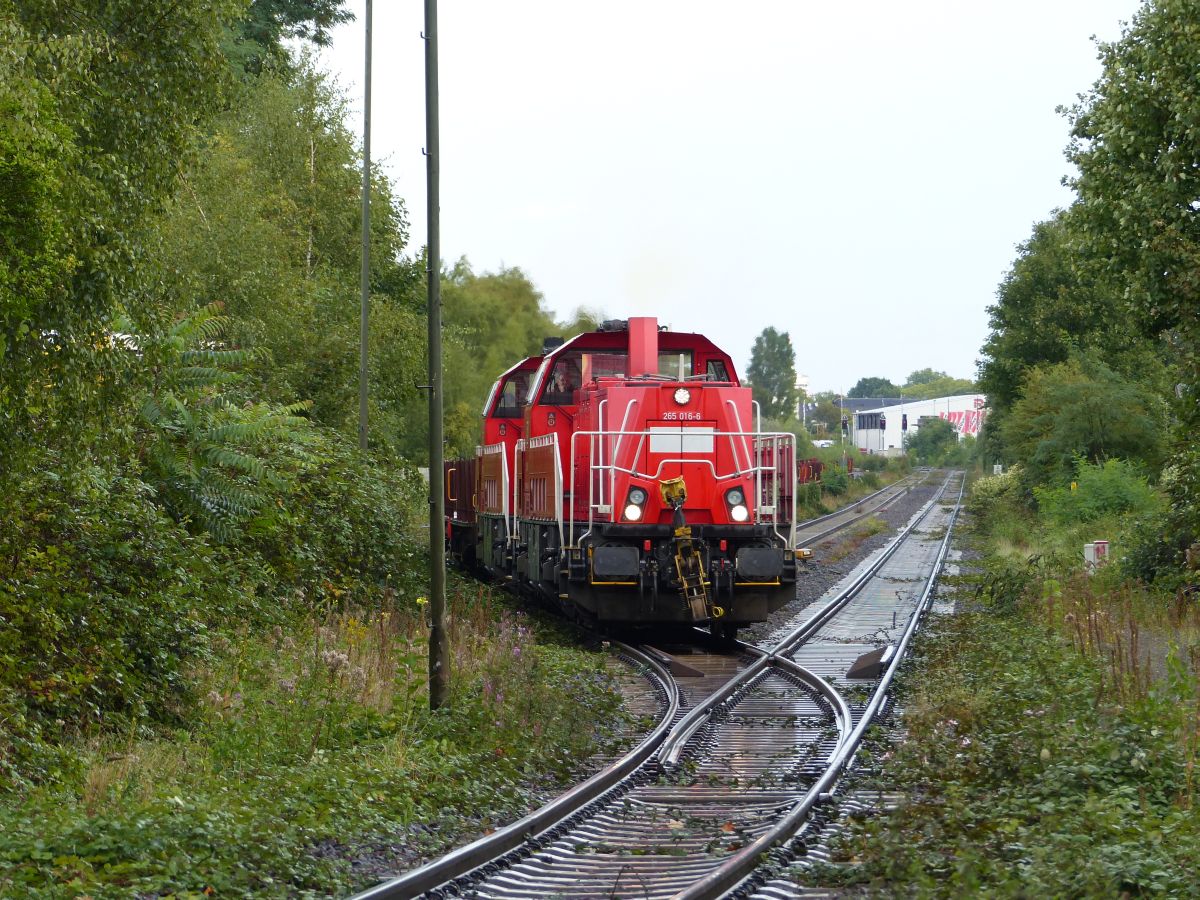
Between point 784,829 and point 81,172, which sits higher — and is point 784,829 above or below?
below

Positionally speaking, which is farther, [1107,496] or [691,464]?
[1107,496]

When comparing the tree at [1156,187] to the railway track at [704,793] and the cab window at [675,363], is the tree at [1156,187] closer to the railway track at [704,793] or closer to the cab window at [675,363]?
the railway track at [704,793]

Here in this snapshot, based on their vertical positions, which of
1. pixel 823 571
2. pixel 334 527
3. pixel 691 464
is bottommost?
pixel 823 571

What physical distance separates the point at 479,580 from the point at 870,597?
25.4 ft

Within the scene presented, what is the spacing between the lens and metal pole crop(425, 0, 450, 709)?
1103cm

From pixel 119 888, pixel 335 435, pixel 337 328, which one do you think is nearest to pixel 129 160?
pixel 119 888

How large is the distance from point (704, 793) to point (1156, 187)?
13801 millimetres

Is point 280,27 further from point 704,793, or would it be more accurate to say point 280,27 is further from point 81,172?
point 704,793

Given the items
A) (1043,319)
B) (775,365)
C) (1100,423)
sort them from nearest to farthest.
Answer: (1100,423)
(1043,319)
(775,365)

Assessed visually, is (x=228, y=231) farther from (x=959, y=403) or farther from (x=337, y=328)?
(x=959, y=403)

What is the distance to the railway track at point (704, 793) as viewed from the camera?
22.6 feet

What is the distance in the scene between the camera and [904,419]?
160 metres

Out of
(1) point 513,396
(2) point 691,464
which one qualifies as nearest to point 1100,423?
(1) point 513,396

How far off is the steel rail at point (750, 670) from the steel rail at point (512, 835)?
0.48ft
